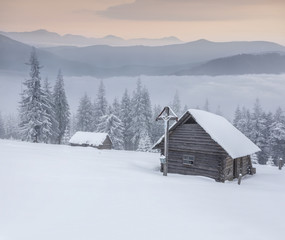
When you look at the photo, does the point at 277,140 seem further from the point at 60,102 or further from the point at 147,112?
the point at 60,102

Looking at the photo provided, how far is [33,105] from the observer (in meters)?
41.1

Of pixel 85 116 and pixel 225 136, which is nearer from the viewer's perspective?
pixel 225 136

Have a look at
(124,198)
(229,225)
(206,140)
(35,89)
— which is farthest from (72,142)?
(229,225)

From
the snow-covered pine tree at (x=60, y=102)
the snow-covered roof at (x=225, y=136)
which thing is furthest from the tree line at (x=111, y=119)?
the snow-covered roof at (x=225, y=136)

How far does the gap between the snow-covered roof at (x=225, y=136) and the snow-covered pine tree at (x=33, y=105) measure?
27.3 metres

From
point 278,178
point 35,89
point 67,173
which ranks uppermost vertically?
point 35,89

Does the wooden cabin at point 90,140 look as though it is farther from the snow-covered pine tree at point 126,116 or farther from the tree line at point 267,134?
the tree line at point 267,134

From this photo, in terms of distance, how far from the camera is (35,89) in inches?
1633

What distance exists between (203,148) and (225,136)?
108 inches

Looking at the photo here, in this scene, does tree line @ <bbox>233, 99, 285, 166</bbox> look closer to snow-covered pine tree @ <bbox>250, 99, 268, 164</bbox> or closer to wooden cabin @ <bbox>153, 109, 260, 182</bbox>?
snow-covered pine tree @ <bbox>250, 99, 268, 164</bbox>

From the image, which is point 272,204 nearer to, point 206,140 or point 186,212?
point 186,212

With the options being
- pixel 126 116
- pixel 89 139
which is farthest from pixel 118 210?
pixel 126 116

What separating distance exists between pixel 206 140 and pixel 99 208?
13.2 metres

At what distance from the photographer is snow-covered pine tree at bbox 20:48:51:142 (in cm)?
4078
